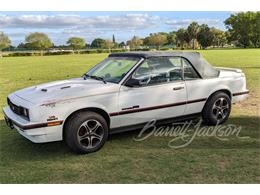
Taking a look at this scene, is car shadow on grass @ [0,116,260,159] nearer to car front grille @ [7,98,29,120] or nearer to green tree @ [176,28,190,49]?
car front grille @ [7,98,29,120]

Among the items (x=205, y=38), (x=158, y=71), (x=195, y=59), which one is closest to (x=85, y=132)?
(x=158, y=71)

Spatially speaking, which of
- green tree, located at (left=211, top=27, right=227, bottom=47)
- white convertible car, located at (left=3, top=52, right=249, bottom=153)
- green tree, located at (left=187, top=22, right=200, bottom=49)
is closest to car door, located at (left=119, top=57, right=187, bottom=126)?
white convertible car, located at (left=3, top=52, right=249, bottom=153)

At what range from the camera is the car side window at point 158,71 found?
17.2 ft

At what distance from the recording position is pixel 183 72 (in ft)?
18.8

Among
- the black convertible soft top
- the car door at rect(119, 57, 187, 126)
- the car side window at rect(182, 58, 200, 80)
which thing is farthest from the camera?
the car side window at rect(182, 58, 200, 80)

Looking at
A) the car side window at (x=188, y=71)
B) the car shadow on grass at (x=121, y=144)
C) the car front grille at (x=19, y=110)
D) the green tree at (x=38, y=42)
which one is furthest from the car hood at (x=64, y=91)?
the green tree at (x=38, y=42)

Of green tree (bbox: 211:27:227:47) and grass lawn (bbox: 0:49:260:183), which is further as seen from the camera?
green tree (bbox: 211:27:227:47)

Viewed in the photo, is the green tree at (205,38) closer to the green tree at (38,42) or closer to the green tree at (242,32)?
the green tree at (242,32)

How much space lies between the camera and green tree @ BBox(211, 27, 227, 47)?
206 ft

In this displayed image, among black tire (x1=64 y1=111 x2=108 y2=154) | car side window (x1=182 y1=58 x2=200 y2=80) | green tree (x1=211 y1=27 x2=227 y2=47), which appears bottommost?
black tire (x1=64 y1=111 x2=108 y2=154)

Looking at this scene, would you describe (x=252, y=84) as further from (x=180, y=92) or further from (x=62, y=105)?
(x=62, y=105)

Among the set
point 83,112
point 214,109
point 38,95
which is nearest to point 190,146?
point 214,109

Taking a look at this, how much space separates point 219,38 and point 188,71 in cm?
6201

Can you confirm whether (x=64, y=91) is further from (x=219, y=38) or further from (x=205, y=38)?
(x=219, y=38)
